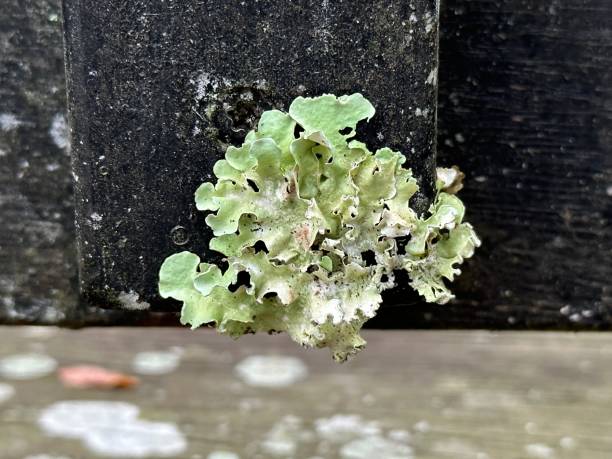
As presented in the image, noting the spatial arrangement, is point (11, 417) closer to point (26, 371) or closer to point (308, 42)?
point (26, 371)

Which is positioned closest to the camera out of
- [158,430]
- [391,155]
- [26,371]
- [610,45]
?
[391,155]

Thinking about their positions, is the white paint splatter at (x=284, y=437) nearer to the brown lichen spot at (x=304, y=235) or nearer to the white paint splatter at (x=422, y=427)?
the white paint splatter at (x=422, y=427)

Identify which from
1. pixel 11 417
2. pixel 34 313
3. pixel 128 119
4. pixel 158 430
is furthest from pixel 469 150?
pixel 11 417

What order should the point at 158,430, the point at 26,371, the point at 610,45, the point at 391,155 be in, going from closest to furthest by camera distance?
the point at 391,155, the point at 610,45, the point at 158,430, the point at 26,371

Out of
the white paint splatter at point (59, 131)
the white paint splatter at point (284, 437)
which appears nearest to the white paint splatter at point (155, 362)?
the white paint splatter at point (284, 437)

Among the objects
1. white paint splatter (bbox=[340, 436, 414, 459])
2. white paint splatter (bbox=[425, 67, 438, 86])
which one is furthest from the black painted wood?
white paint splatter (bbox=[340, 436, 414, 459])

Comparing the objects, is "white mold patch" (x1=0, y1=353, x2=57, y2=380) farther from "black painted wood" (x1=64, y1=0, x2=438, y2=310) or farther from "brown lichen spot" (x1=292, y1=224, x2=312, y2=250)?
"brown lichen spot" (x1=292, y1=224, x2=312, y2=250)
